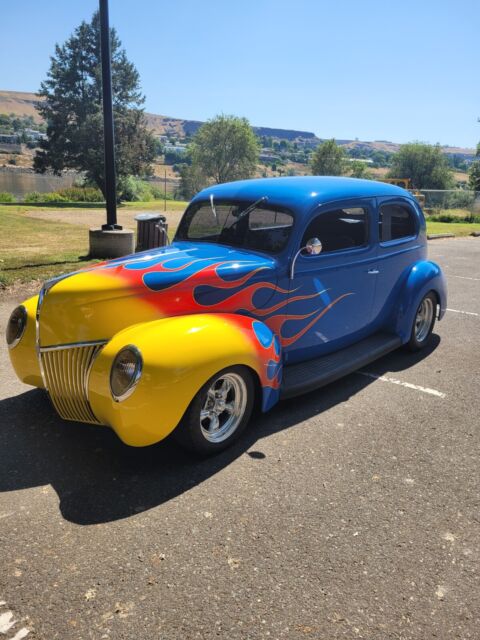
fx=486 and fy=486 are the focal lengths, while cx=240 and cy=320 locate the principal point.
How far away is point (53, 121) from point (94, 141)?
3.91 m

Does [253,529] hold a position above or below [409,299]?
below

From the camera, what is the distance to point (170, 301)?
3.40 meters

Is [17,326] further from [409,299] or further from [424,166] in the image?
[424,166]

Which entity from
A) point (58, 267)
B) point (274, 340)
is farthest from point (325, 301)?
point (58, 267)

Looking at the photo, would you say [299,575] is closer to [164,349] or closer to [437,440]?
[164,349]

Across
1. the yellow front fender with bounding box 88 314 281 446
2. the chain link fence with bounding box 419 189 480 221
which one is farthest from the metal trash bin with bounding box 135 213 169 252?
the chain link fence with bounding box 419 189 480 221

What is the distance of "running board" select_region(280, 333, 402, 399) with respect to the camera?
153 inches

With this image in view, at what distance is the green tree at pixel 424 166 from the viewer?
8669 centimetres

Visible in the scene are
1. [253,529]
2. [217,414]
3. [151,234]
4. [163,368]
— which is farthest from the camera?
[151,234]

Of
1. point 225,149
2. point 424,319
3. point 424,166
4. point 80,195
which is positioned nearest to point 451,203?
point 80,195

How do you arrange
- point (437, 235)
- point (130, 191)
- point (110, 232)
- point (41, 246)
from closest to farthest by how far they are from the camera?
point (110, 232) < point (41, 246) < point (437, 235) < point (130, 191)

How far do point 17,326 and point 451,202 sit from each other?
32162 millimetres

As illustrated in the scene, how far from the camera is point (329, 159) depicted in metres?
82.1

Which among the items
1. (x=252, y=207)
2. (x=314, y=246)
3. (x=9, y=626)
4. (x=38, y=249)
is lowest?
(x=9, y=626)
